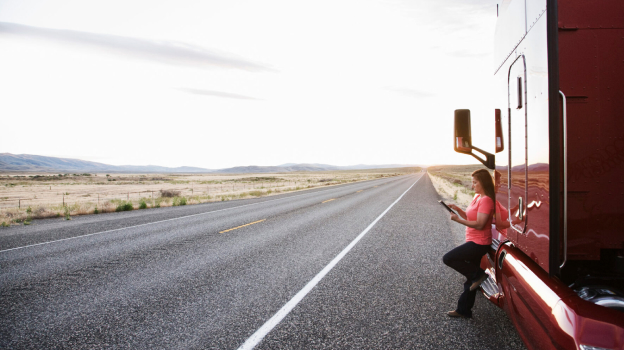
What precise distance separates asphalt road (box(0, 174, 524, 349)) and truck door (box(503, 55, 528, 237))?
4.29 feet

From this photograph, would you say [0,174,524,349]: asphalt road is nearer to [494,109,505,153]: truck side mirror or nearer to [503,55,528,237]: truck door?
[503,55,528,237]: truck door

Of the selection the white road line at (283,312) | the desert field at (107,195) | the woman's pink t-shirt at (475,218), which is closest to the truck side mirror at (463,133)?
the woman's pink t-shirt at (475,218)

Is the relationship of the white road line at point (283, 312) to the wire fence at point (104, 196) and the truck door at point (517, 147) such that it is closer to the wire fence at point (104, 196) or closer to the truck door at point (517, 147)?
the truck door at point (517, 147)

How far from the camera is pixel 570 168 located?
2.15 meters

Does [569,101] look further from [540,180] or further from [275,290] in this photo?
[275,290]

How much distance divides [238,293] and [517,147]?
3.55 meters

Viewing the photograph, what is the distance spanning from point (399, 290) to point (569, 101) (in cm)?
310

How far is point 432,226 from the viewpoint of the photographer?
968 centimetres

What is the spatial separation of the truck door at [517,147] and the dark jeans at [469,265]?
783 mm

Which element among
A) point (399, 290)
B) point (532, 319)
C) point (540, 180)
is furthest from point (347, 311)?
point (540, 180)

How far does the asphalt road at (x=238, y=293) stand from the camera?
319 cm

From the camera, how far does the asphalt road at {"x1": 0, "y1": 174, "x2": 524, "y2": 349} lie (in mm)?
3189

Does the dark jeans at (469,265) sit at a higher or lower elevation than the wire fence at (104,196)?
higher

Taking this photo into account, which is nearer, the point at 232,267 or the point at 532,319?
the point at 532,319
